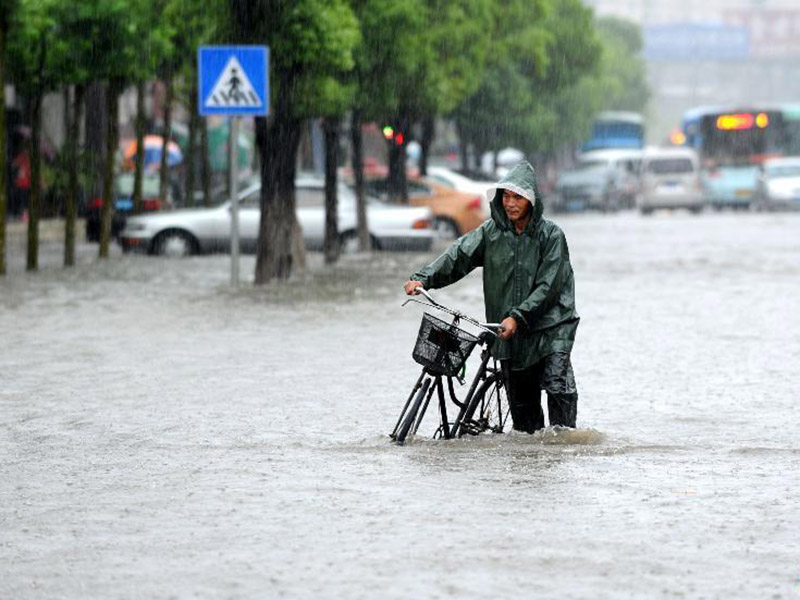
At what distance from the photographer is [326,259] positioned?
31047 millimetres

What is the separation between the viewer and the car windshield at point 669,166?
5897 cm

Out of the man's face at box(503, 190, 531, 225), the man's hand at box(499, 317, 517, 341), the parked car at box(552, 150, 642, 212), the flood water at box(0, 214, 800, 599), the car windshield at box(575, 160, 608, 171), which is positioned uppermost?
the man's face at box(503, 190, 531, 225)

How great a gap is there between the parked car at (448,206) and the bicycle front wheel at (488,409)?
91.0 feet

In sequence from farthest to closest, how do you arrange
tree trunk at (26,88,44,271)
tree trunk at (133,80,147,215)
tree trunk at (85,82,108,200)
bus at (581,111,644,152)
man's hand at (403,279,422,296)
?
bus at (581,111,644,152)
tree trunk at (85,82,108,200)
tree trunk at (133,80,147,215)
tree trunk at (26,88,44,271)
man's hand at (403,279,422,296)

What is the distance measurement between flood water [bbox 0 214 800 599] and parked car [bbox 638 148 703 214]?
126 ft

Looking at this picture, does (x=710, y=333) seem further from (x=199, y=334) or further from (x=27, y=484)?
(x=27, y=484)

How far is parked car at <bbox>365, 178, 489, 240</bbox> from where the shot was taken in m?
38.9

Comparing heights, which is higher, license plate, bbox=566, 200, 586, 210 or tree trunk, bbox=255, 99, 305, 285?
tree trunk, bbox=255, 99, 305, 285

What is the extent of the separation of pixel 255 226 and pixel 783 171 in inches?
1095

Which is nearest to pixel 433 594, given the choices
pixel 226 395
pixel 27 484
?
pixel 27 484

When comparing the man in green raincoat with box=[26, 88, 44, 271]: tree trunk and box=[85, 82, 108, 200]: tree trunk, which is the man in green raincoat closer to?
box=[26, 88, 44, 271]: tree trunk

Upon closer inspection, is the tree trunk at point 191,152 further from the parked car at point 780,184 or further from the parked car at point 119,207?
the parked car at point 780,184

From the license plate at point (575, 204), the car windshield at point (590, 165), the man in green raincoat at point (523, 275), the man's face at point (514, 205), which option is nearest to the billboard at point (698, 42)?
the car windshield at point (590, 165)

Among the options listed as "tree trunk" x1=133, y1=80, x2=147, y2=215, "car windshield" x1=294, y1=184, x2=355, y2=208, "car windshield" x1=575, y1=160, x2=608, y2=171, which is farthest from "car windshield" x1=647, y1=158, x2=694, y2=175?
"car windshield" x1=294, y1=184, x2=355, y2=208
